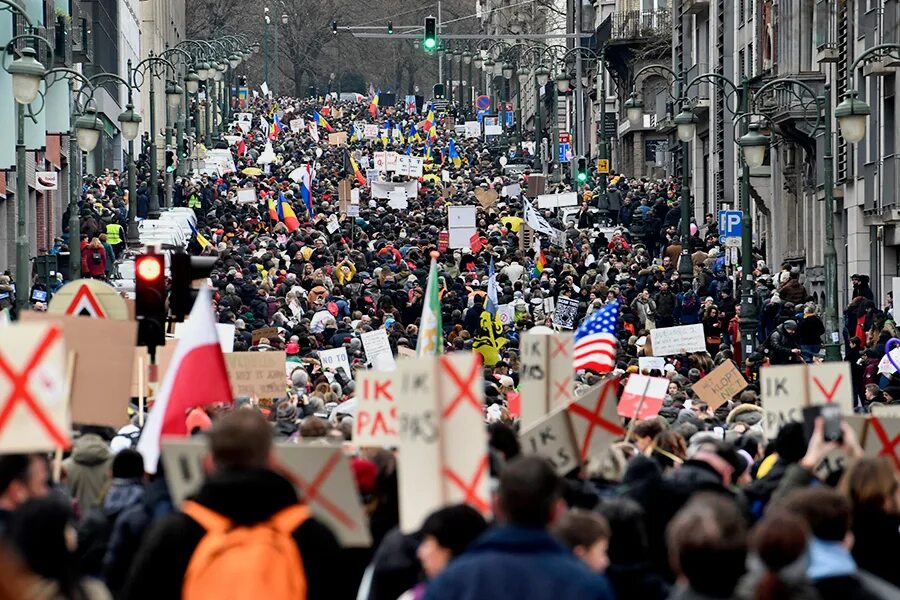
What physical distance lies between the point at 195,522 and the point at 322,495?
1.18 m

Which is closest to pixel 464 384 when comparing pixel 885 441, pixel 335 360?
pixel 885 441

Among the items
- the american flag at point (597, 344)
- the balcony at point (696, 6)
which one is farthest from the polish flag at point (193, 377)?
the balcony at point (696, 6)

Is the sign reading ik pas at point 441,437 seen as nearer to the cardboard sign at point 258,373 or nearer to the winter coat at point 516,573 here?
the winter coat at point 516,573

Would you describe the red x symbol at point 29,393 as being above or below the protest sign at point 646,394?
above

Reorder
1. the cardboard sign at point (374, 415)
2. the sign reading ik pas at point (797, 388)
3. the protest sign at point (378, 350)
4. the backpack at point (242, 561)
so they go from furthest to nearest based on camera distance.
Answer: the protest sign at point (378, 350) → the sign reading ik pas at point (797, 388) → the cardboard sign at point (374, 415) → the backpack at point (242, 561)

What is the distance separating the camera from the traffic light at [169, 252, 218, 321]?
553 inches

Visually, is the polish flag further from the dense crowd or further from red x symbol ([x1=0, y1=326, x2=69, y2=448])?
red x symbol ([x1=0, y1=326, x2=69, y2=448])

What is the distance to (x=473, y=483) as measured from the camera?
7547mm

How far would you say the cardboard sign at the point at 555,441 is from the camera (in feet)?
32.8

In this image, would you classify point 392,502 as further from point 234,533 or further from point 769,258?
point 769,258

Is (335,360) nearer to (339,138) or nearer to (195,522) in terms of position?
(195,522)

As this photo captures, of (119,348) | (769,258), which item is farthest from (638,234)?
(119,348)

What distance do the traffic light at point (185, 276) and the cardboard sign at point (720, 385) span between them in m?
6.36

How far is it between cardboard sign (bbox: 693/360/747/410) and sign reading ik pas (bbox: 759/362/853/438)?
772 centimetres
